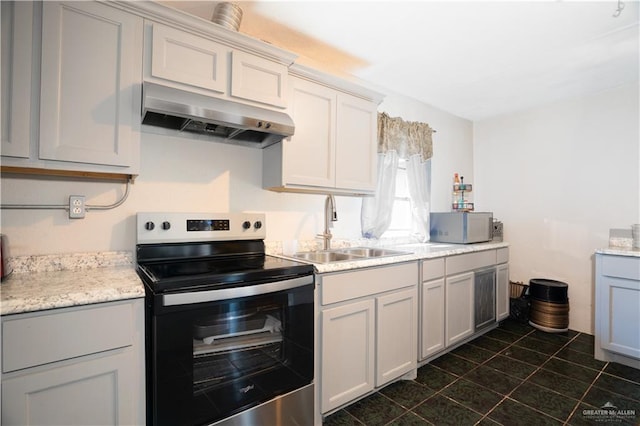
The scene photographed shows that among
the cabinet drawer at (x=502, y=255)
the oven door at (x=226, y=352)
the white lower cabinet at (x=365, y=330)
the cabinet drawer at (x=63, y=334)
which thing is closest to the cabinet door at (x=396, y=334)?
the white lower cabinet at (x=365, y=330)

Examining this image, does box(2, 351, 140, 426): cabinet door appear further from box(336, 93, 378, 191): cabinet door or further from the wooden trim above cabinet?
box(336, 93, 378, 191): cabinet door

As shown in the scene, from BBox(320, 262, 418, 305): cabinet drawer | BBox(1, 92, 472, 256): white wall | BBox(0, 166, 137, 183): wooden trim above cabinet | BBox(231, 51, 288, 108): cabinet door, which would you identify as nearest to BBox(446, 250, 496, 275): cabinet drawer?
BBox(320, 262, 418, 305): cabinet drawer

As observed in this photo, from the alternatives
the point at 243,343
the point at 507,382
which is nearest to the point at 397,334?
the point at 507,382

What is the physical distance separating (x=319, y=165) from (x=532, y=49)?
1.86 metres

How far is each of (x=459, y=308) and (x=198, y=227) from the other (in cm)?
223

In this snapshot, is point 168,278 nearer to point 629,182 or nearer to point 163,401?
point 163,401

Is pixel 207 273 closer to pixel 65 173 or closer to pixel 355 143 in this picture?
pixel 65 173

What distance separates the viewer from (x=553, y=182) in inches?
134

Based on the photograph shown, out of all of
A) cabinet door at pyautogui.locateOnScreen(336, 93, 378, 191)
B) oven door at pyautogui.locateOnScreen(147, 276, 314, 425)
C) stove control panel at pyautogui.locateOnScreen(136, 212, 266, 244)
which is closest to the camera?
oven door at pyautogui.locateOnScreen(147, 276, 314, 425)

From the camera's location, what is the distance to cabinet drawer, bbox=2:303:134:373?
3.28 feet


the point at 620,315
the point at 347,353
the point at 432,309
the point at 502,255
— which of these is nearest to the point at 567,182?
the point at 502,255

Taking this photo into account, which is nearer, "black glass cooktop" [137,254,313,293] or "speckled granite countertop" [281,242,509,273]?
"black glass cooktop" [137,254,313,293]

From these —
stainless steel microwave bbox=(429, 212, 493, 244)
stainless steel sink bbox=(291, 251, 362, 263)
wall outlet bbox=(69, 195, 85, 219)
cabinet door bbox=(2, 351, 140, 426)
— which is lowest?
cabinet door bbox=(2, 351, 140, 426)

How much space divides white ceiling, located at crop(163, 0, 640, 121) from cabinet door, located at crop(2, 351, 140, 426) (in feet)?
6.34
